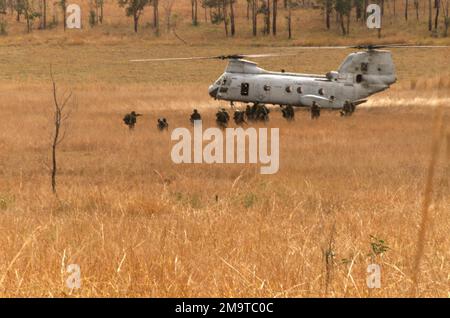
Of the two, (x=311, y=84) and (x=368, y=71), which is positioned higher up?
(x=368, y=71)

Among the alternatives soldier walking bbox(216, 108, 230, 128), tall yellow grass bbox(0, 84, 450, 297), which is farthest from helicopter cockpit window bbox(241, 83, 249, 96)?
soldier walking bbox(216, 108, 230, 128)

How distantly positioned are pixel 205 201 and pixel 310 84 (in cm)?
2149

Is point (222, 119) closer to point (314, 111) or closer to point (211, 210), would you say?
point (314, 111)

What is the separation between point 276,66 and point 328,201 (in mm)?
60626

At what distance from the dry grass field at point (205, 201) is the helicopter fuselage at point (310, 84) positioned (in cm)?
85

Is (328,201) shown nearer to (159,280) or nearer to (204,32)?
(159,280)

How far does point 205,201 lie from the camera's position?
1485cm

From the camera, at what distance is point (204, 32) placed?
376 ft

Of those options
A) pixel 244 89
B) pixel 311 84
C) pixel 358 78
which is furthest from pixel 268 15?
pixel 311 84

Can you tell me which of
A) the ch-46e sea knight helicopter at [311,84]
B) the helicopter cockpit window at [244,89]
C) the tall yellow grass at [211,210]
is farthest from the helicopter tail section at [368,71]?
the helicopter cockpit window at [244,89]

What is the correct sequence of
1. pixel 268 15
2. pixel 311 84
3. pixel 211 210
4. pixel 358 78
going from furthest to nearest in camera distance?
1. pixel 268 15
2. pixel 358 78
3. pixel 311 84
4. pixel 211 210

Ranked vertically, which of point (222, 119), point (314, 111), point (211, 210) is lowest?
point (314, 111)

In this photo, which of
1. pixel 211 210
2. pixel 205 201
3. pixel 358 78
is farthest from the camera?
pixel 358 78

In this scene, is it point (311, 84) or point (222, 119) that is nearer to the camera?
point (222, 119)
